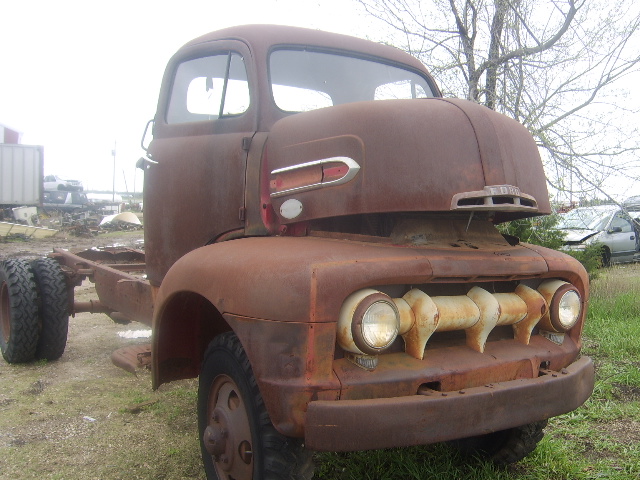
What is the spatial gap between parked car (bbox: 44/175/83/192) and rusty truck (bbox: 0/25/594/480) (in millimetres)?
26985

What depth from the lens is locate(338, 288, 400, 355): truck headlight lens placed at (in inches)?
77.6

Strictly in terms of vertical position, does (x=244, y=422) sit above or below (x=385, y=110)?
below

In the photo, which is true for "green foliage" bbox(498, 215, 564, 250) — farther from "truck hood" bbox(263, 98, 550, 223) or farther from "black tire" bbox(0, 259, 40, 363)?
"black tire" bbox(0, 259, 40, 363)

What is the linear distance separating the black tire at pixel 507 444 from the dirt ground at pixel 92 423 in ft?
4.63

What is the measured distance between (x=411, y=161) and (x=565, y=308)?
3.21 ft

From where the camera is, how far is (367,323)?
1.99 m

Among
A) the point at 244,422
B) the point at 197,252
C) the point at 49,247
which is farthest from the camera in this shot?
the point at 49,247

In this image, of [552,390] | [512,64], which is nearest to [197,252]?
[552,390]

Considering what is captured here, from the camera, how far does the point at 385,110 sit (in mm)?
2383

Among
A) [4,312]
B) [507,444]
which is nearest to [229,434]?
[507,444]

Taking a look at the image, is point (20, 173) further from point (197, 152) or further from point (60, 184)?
point (197, 152)

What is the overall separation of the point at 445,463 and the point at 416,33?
17.5ft

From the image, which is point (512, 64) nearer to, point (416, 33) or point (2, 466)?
point (416, 33)

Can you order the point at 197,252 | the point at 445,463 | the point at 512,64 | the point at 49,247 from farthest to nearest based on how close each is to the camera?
the point at 49,247, the point at 512,64, the point at 445,463, the point at 197,252
